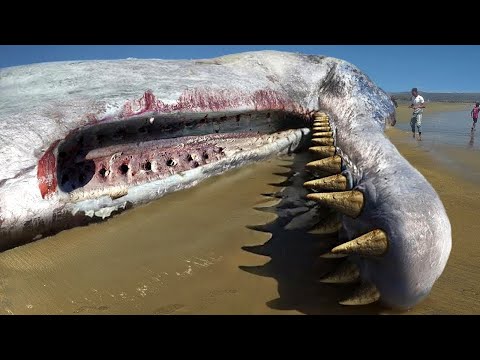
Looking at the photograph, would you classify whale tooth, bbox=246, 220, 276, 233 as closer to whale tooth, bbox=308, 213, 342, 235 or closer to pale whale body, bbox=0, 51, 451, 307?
whale tooth, bbox=308, 213, 342, 235

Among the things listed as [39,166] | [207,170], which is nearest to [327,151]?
[207,170]

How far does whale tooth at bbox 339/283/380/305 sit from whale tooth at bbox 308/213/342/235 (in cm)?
39

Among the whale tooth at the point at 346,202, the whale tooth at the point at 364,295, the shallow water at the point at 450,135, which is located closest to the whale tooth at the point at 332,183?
the whale tooth at the point at 346,202

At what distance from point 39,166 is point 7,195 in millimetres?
205

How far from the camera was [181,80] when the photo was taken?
2781 mm

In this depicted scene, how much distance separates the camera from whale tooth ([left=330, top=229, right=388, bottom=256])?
1.36 meters

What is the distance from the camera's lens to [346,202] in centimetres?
159

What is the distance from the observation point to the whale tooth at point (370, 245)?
4.46 ft

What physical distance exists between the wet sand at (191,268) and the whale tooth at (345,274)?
6 centimetres

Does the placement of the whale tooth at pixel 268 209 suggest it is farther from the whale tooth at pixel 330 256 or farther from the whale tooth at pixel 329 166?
the whale tooth at pixel 330 256

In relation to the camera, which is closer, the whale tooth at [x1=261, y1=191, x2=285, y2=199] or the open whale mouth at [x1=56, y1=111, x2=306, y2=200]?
the open whale mouth at [x1=56, y1=111, x2=306, y2=200]

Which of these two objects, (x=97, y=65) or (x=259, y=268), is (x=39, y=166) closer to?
(x=97, y=65)

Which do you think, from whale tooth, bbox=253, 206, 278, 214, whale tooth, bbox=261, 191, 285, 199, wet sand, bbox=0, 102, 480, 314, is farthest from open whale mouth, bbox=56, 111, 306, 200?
whale tooth, bbox=253, 206, 278, 214

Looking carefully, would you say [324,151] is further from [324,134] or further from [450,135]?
[450,135]
